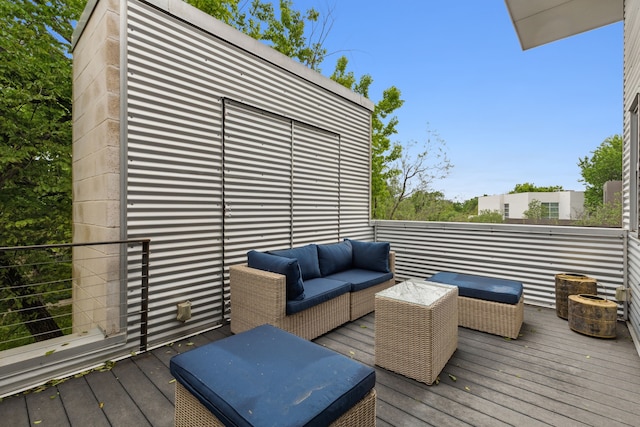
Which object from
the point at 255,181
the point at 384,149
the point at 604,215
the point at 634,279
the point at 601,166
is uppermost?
the point at 601,166

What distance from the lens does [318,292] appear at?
3.07 metres

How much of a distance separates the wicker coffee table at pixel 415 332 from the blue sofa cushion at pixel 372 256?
143 cm

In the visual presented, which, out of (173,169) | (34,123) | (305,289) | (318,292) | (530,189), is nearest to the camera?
(173,169)

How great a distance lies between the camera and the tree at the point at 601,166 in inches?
559

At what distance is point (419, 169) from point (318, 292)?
6.97 m

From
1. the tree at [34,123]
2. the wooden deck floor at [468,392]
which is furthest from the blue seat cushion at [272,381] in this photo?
the tree at [34,123]

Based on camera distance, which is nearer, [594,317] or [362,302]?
[594,317]

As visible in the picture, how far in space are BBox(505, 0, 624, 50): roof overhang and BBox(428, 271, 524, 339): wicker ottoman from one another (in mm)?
3520

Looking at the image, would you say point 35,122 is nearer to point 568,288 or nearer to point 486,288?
point 486,288

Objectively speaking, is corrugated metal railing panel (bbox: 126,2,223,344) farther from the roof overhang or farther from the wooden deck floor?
the roof overhang

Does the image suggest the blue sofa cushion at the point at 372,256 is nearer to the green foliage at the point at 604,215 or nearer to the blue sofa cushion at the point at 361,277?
the blue sofa cushion at the point at 361,277

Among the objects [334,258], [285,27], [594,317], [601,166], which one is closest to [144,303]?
[334,258]

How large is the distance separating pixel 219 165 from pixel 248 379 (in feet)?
8.39

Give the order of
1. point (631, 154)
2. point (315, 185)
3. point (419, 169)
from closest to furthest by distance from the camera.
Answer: point (631, 154) < point (315, 185) < point (419, 169)
